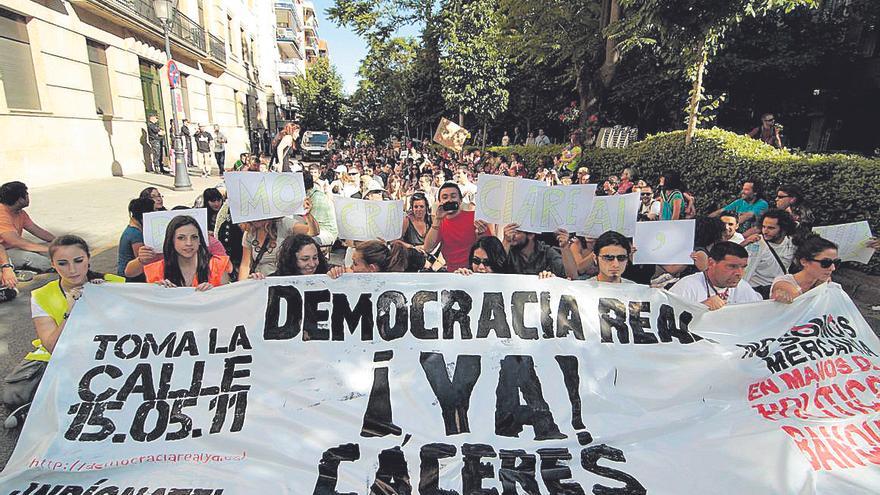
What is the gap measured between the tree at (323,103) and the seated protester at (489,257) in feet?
130

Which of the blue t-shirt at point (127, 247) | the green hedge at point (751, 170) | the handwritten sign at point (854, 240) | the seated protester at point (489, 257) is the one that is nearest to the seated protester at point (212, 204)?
the blue t-shirt at point (127, 247)

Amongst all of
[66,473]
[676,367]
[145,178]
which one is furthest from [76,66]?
[676,367]

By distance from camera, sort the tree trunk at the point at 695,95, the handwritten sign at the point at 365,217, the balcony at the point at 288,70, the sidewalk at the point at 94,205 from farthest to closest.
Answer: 1. the balcony at the point at 288,70
2. the tree trunk at the point at 695,95
3. the sidewalk at the point at 94,205
4. the handwritten sign at the point at 365,217

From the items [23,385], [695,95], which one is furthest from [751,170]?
[23,385]

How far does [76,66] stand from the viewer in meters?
14.2

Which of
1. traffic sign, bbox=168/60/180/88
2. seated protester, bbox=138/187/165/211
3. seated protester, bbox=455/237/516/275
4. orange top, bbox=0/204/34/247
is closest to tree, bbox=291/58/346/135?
traffic sign, bbox=168/60/180/88

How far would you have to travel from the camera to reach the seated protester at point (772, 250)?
479 centimetres

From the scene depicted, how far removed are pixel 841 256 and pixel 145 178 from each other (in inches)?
720

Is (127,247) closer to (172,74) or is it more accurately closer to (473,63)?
(172,74)

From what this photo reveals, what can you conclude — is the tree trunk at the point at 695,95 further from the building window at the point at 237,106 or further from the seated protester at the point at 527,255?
the building window at the point at 237,106

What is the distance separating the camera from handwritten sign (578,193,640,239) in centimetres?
424

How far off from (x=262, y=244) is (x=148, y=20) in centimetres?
1869

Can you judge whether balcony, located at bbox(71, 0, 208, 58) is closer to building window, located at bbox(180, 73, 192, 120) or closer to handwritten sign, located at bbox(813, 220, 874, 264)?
building window, located at bbox(180, 73, 192, 120)

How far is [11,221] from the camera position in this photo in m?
5.38
